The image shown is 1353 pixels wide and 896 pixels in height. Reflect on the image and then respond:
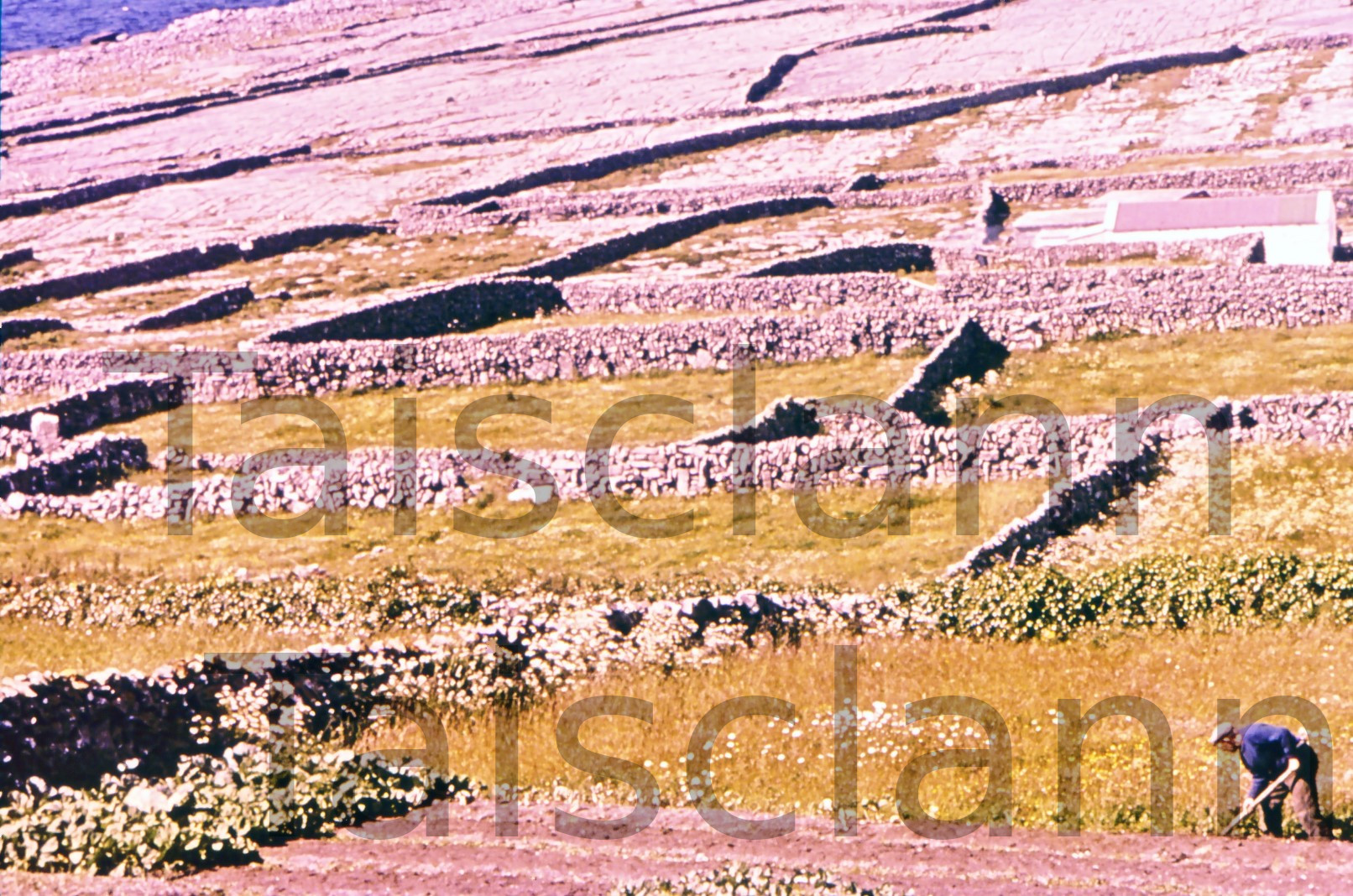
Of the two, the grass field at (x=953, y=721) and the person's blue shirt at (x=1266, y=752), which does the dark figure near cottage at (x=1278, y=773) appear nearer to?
the person's blue shirt at (x=1266, y=752)

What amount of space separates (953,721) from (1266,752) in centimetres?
425

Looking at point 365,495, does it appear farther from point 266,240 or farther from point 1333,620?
point 266,240

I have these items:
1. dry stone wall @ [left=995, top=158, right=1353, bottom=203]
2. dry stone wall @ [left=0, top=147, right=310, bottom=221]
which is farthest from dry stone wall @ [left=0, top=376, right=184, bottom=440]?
dry stone wall @ [left=0, top=147, right=310, bottom=221]

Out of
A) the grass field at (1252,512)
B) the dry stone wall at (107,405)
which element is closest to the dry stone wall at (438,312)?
the dry stone wall at (107,405)

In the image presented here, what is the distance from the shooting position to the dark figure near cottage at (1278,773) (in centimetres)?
1454

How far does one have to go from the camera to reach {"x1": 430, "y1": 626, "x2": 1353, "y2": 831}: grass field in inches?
647

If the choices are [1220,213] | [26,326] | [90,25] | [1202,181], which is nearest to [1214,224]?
[1220,213]

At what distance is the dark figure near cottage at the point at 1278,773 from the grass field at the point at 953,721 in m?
0.68

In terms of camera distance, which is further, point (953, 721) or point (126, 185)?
point (126, 185)

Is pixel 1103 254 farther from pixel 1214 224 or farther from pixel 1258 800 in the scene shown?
pixel 1258 800

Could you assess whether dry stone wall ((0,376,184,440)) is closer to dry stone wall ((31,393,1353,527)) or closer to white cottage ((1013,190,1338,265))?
dry stone wall ((31,393,1353,527))

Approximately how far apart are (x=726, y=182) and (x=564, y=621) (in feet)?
130

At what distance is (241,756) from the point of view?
17906 millimetres

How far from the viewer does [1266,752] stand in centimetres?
1463
